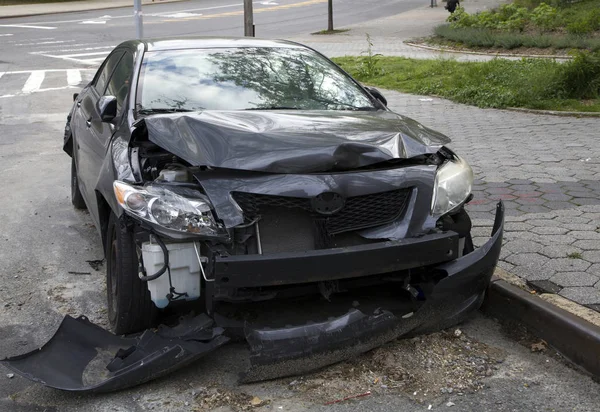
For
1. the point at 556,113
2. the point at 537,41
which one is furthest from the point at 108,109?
the point at 537,41

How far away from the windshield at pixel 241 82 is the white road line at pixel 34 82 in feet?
34.1

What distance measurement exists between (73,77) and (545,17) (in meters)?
11.6

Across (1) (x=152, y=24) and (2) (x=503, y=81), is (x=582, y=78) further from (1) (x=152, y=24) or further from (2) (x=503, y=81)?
(1) (x=152, y=24)

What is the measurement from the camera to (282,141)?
3869 millimetres

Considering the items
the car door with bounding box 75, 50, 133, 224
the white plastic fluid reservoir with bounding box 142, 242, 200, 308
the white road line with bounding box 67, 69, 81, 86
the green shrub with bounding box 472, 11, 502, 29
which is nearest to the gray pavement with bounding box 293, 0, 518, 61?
the green shrub with bounding box 472, 11, 502, 29

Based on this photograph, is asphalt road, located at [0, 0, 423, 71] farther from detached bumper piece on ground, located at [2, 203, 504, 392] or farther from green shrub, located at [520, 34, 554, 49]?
detached bumper piece on ground, located at [2, 203, 504, 392]

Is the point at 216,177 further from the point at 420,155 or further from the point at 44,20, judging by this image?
the point at 44,20

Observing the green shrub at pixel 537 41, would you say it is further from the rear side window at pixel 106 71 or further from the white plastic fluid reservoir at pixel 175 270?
the white plastic fluid reservoir at pixel 175 270

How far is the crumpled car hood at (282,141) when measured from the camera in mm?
3717

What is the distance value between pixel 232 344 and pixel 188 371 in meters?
0.36

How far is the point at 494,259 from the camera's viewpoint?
12.9 feet

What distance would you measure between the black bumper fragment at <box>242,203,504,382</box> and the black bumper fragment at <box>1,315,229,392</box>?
0.81 ft

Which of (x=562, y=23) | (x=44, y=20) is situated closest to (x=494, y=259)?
(x=562, y=23)

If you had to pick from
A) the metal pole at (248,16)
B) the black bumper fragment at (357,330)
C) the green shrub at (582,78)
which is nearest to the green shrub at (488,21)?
the metal pole at (248,16)
